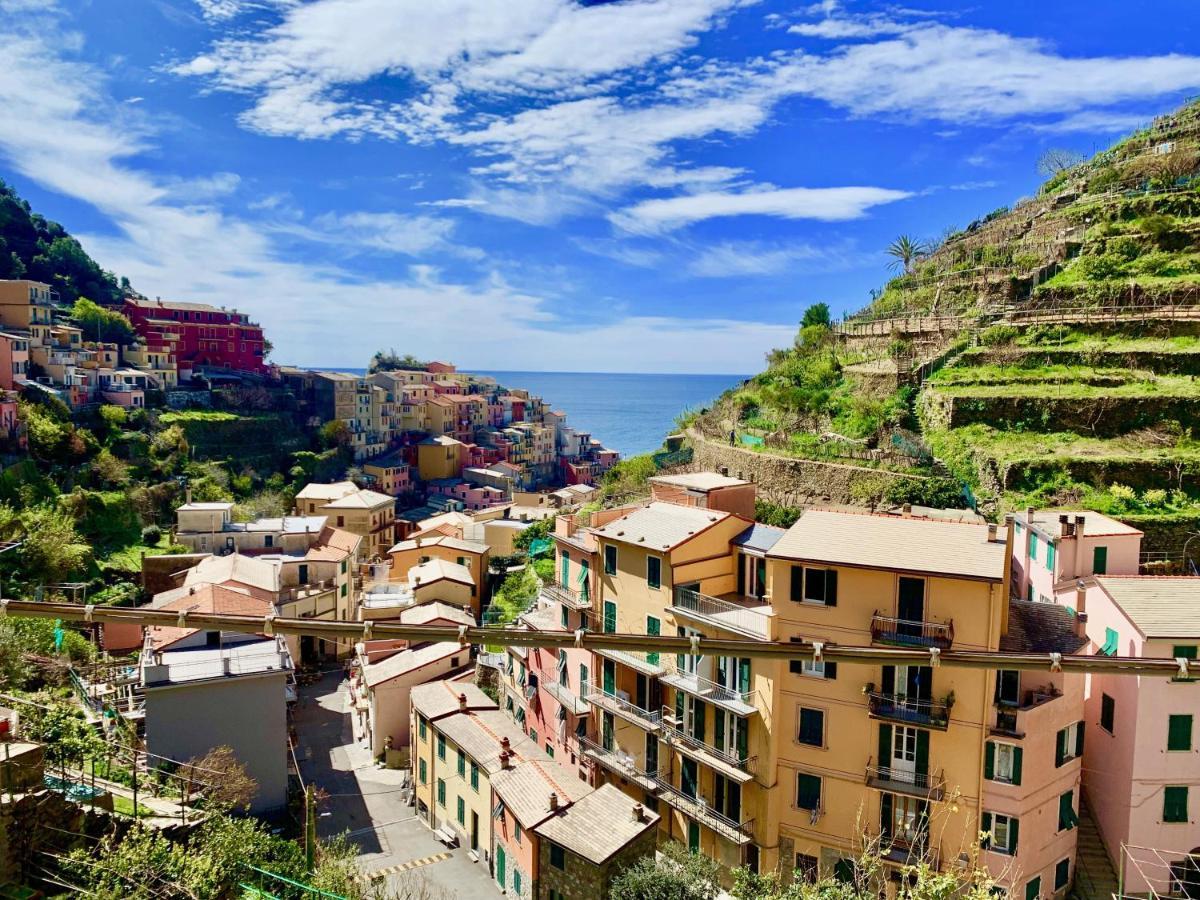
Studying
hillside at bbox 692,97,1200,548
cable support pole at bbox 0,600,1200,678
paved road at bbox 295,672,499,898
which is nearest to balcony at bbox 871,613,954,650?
cable support pole at bbox 0,600,1200,678

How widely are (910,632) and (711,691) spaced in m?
3.91

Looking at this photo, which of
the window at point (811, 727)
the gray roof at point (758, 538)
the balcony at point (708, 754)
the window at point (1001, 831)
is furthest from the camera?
the gray roof at point (758, 538)

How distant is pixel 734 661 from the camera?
14.2m

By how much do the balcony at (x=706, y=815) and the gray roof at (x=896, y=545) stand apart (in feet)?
16.5

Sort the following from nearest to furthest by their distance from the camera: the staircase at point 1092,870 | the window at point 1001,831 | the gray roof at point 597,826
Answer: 1. the window at point 1001,831
2. the staircase at point 1092,870
3. the gray roof at point 597,826

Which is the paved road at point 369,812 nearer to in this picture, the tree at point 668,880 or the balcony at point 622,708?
the balcony at point 622,708

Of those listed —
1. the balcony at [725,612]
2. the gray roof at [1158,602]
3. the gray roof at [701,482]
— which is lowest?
the balcony at [725,612]

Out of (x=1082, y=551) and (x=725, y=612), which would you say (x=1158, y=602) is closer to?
(x=1082, y=551)

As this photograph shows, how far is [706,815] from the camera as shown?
46.4 ft

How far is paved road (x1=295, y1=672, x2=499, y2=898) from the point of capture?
15957 millimetres

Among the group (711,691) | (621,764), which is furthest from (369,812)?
(711,691)

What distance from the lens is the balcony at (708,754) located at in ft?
44.5

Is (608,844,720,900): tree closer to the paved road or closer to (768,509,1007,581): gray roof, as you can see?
the paved road

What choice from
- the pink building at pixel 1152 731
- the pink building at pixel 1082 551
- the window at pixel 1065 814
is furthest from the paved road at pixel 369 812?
the pink building at pixel 1082 551
